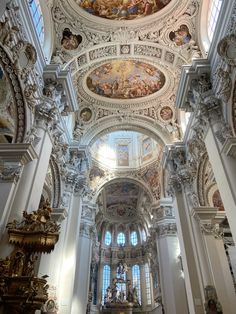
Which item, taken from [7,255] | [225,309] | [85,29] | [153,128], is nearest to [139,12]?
[85,29]

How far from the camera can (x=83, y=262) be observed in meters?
17.7

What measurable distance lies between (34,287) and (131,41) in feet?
37.3

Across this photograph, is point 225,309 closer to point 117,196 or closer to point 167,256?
point 167,256

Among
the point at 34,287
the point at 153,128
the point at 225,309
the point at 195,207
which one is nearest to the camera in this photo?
the point at 34,287

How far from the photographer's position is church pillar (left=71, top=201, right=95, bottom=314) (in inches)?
628

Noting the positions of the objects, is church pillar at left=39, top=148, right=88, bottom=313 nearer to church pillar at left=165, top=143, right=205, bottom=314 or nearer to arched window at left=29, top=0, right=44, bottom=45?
church pillar at left=165, top=143, right=205, bottom=314

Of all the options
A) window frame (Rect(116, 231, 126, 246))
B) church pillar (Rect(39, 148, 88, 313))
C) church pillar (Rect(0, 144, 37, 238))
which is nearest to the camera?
church pillar (Rect(0, 144, 37, 238))

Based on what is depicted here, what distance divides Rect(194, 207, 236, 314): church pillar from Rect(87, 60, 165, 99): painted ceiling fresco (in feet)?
25.2

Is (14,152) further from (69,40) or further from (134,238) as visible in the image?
(134,238)

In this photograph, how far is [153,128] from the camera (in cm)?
1667

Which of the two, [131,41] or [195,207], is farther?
[131,41]

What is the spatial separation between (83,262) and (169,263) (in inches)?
219

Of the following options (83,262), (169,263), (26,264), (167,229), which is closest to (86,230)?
(83,262)

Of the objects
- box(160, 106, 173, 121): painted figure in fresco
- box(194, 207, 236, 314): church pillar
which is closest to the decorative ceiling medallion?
box(160, 106, 173, 121): painted figure in fresco
